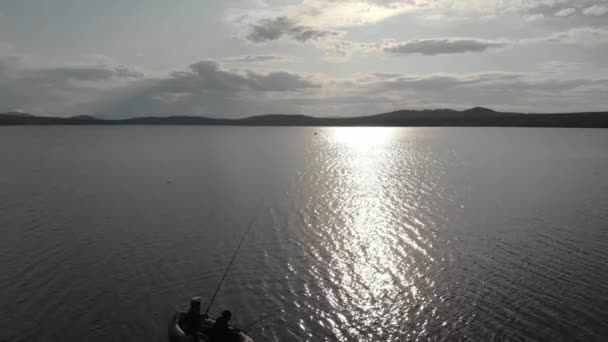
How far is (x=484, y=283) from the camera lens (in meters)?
25.1

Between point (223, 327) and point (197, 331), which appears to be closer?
point (223, 327)

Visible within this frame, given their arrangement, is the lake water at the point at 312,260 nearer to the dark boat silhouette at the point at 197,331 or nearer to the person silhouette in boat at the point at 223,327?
the dark boat silhouette at the point at 197,331

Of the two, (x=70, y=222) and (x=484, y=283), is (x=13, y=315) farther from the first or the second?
(x=484, y=283)

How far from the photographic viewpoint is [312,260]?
94.1 ft

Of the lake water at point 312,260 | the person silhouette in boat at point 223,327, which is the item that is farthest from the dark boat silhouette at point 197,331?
the lake water at point 312,260

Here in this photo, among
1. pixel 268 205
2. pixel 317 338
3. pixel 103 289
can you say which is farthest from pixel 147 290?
pixel 268 205

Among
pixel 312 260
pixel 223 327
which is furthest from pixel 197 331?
pixel 312 260

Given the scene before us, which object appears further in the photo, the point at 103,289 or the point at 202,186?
the point at 202,186

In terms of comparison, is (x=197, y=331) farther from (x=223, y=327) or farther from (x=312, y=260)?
(x=312, y=260)

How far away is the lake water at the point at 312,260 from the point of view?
67.2ft

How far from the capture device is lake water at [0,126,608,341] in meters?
20.5

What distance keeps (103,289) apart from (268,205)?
23.0 metres

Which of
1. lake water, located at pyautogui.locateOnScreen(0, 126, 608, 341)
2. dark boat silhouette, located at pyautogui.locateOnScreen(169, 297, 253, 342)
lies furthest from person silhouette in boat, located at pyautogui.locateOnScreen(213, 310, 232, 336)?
lake water, located at pyautogui.locateOnScreen(0, 126, 608, 341)

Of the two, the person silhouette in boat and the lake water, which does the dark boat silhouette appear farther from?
the lake water
